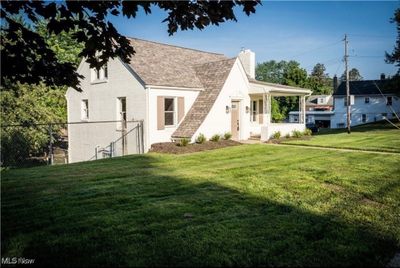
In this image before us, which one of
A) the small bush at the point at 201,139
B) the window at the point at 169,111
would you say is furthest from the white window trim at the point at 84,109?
the small bush at the point at 201,139

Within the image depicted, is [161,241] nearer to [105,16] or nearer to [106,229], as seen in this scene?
[106,229]

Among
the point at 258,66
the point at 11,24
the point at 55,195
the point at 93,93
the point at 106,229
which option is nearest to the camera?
the point at 11,24

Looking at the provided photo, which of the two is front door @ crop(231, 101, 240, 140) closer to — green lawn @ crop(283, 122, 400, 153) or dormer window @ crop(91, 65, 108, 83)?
green lawn @ crop(283, 122, 400, 153)

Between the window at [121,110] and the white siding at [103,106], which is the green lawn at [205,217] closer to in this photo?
the white siding at [103,106]

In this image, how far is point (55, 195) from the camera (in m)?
7.38

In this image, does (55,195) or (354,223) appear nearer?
(354,223)

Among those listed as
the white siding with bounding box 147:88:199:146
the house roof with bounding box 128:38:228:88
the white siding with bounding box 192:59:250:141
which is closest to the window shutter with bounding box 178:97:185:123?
the white siding with bounding box 147:88:199:146

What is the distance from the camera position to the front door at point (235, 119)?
20953 millimetres

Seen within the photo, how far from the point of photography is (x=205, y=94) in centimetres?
1994

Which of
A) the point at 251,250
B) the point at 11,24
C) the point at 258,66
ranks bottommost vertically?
the point at 251,250

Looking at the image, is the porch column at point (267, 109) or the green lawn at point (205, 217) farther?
the porch column at point (267, 109)

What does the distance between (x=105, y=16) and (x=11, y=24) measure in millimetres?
1287

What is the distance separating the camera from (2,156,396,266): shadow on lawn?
412 cm

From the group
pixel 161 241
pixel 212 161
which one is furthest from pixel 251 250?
pixel 212 161
